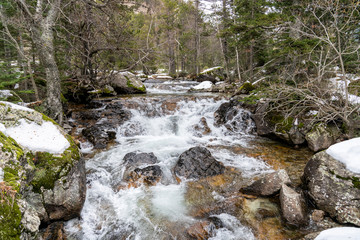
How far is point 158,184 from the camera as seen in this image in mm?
5016

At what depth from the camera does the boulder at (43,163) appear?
2951mm

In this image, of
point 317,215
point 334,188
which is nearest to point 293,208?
point 317,215

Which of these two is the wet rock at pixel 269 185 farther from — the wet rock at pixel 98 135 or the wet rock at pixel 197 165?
the wet rock at pixel 98 135

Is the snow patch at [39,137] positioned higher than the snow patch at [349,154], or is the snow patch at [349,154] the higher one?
the snow patch at [39,137]

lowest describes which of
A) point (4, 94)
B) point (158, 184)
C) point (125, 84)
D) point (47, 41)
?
point (158, 184)

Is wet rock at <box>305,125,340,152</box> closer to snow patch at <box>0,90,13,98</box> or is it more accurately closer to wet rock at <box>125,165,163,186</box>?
wet rock at <box>125,165,163,186</box>

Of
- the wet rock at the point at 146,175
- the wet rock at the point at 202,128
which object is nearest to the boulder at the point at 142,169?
the wet rock at the point at 146,175

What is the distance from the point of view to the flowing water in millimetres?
3619

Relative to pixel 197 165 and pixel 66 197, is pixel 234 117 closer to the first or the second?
pixel 197 165

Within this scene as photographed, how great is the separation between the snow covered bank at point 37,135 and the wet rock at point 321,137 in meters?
7.55

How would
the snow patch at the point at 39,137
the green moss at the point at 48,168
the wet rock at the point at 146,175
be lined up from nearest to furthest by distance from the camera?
the green moss at the point at 48,168 < the snow patch at the point at 39,137 < the wet rock at the point at 146,175

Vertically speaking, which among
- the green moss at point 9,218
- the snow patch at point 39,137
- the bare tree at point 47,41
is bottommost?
the green moss at point 9,218

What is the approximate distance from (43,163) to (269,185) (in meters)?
4.77

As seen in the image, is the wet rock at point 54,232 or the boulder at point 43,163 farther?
the wet rock at point 54,232
